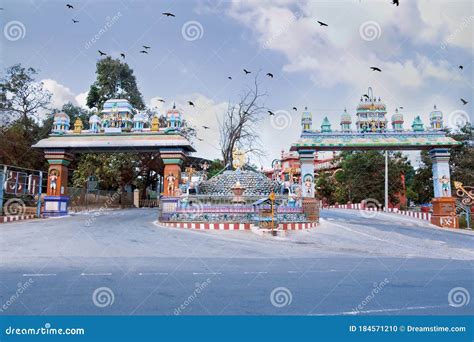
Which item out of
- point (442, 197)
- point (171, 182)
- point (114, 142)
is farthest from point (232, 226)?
point (442, 197)

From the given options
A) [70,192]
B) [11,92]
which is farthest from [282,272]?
[11,92]

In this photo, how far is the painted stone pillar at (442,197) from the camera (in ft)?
60.7

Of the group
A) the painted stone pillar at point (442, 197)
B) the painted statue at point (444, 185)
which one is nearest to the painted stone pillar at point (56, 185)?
the painted stone pillar at point (442, 197)

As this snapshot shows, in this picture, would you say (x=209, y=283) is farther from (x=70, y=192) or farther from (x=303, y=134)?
(x=70, y=192)

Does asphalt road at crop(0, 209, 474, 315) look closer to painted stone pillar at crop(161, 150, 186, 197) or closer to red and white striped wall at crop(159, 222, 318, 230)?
red and white striped wall at crop(159, 222, 318, 230)

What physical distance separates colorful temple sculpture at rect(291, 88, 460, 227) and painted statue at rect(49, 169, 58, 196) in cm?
1320

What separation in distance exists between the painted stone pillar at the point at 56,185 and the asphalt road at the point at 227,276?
8644 mm

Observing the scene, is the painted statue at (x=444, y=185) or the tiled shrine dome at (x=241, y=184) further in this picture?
the painted statue at (x=444, y=185)

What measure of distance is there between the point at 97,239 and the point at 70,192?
49.5 feet

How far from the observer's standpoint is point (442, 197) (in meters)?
19.2

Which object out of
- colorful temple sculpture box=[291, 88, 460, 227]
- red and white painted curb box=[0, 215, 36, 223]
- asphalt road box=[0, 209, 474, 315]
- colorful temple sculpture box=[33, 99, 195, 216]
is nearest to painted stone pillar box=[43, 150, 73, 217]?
colorful temple sculpture box=[33, 99, 195, 216]

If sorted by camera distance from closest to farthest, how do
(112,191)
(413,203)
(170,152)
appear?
(170,152)
(112,191)
(413,203)

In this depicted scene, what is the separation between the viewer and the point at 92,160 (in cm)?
3044

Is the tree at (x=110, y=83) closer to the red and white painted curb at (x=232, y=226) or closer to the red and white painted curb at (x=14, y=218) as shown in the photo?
the red and white painted curb at (x=14, y=218)
